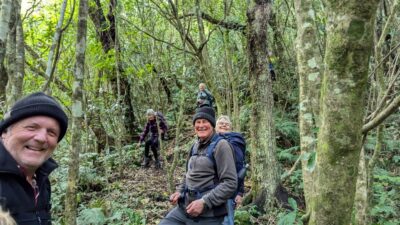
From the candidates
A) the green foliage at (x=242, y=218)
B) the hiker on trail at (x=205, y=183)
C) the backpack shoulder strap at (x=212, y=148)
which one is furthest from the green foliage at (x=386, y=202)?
the backpack shoulder strap at (x=212, y=148)

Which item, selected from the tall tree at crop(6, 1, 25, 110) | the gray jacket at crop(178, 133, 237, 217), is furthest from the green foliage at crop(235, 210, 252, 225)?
the tall tree at crop(6, 1, 25, 110)

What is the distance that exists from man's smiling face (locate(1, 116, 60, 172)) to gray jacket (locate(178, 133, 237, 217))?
88.7 inches

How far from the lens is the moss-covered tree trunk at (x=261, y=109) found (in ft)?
24.9

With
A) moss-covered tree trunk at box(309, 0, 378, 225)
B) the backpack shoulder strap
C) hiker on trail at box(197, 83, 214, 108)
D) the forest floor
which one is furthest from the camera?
hiker on trail at box(197, 83, 214, 108)

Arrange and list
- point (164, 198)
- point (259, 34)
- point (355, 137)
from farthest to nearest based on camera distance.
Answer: point (164, 198) < point (259, 34) < point (355, 137)

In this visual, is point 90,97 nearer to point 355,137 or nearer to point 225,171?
point 225,171

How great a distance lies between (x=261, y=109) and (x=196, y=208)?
383 cm

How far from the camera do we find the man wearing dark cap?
2.10 m

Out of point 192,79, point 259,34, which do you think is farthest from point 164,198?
point 192,79

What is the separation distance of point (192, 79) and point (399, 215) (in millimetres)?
13736

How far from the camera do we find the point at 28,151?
2.23m

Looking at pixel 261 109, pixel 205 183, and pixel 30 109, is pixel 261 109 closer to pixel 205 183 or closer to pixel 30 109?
pixel 205 183

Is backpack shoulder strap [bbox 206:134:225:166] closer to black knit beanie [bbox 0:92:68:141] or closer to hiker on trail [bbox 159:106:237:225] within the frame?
hiker on trail [bbox 159:106:237:225]

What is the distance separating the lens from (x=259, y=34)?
7609 millimetres
